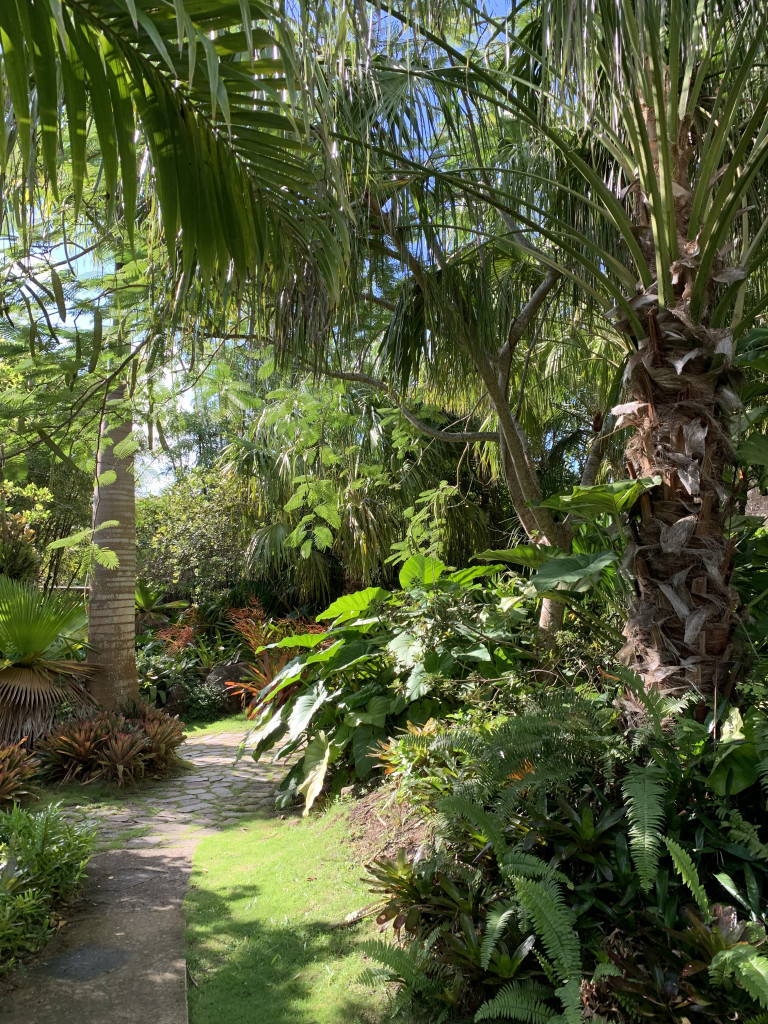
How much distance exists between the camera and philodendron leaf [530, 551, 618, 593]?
317 centimetres

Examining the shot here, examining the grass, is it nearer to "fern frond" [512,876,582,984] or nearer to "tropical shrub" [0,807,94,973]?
"tropical shrub" [0,807,94,973]

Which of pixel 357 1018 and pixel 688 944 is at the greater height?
pixel 688 944

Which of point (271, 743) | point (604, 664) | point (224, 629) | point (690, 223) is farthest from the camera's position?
point (224, 629)

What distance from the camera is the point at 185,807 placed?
6.18m

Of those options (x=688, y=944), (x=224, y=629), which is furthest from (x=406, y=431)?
(x=224, y=629)

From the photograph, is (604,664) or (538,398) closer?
(604,664)

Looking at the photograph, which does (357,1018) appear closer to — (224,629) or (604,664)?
(604,664)

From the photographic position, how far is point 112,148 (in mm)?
2322

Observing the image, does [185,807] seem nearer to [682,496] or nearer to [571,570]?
[571,570]

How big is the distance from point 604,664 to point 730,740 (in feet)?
4.04

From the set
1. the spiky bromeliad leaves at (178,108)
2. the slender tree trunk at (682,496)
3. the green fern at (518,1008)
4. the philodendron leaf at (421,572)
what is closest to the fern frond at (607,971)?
the green fern at (518,1008)

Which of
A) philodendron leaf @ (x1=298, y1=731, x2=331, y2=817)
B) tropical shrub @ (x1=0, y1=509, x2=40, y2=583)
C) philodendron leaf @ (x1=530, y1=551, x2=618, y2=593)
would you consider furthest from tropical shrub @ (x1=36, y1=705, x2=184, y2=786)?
philodendron leaf @ (x1=530, y1=551, x2=618, y2=593)

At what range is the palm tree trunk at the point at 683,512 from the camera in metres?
3.27

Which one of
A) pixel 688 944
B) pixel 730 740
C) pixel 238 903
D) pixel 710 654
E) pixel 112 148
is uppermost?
pixel 112 148
